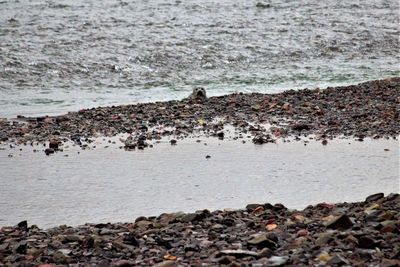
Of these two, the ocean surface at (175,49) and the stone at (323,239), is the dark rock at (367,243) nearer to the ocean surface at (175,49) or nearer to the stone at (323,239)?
the stone at (323,239)

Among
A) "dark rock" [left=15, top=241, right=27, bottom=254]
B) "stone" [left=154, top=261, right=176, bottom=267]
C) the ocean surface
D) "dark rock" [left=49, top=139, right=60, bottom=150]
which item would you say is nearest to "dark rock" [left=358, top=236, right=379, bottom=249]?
"stone" [left=154, top=261, right=176, bottom=267]

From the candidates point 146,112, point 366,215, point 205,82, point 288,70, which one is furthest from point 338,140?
point 288,70

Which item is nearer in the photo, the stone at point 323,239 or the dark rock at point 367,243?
the dark rock at point 367,243

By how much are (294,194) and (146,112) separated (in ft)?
19.5

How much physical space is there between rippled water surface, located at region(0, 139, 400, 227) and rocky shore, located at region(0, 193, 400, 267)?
924 millimetres

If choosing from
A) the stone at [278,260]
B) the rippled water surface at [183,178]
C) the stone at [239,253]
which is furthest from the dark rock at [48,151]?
the stone at [278,260]

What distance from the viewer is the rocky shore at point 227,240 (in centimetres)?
572

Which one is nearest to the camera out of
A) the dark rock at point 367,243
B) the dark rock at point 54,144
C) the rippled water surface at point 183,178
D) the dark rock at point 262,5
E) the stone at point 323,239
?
the dark rock at point 367,243

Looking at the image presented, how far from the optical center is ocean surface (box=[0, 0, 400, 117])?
19047mm

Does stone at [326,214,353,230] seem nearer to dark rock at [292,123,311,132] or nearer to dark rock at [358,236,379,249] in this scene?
dark rock at [358,236,379,249]

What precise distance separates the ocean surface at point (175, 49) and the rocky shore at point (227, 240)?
878 centimetres

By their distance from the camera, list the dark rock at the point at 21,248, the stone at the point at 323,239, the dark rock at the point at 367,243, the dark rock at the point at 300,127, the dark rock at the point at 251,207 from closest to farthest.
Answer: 1. the dark rock at the point at 367,243
2. the stone at the point at 323,239
3. the dark rock at the point at 21,248
4. the dark rock at the point at 251,207
5. the dark rock at the point at 300,127

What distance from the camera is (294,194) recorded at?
348 inches

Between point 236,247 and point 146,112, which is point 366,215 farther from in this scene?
point 146,112
